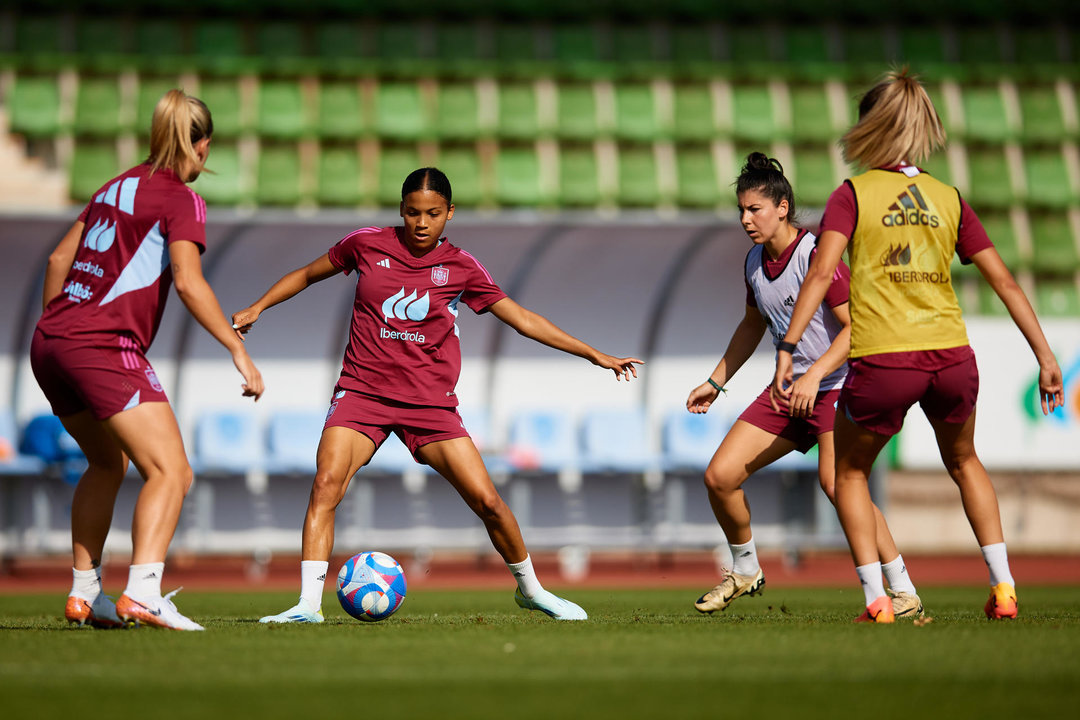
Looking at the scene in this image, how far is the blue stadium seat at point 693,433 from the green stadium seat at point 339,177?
612cm

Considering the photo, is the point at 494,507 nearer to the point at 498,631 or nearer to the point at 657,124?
the point at 498,631

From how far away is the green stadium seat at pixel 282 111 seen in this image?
58.4 ft

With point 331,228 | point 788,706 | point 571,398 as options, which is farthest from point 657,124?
point 788,706

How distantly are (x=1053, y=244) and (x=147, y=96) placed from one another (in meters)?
12.8

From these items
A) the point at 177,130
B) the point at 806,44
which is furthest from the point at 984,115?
the point at 177,130

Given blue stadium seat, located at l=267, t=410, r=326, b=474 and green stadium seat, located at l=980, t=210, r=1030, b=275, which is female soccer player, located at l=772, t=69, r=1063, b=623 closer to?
blue stadium seat, located at l=267, t=410, r=326, b=474

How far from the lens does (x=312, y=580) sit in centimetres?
566

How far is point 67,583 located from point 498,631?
7.66 metres

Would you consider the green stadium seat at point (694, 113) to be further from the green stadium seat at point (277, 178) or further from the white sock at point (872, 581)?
the white sock at point (872, 581)

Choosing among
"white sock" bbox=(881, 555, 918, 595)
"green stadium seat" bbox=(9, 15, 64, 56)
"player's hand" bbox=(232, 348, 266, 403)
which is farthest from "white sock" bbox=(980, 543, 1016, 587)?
"green stadium seat" bbox=(9, 15, 64, 56)

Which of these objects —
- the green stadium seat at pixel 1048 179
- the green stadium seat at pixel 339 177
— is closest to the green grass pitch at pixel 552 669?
the green stadium seat at pixel 339 177

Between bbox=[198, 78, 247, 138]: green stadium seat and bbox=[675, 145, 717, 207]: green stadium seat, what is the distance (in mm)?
6091

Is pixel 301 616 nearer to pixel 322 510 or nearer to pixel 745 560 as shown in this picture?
pixel 322 510

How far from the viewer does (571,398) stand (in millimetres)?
13750
